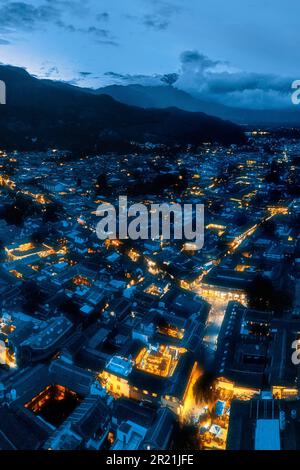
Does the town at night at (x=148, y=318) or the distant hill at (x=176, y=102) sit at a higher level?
the distant hill at (x=176, y=102)

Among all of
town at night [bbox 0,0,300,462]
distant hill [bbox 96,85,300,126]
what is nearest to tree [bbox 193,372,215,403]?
town at night [bbox 0,0,300,462]

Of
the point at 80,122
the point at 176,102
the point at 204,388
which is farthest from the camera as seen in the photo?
the point at 176,102

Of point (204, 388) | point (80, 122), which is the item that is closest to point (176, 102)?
point (80, 122)

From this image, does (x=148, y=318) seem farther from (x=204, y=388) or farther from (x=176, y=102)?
(x=176, y=102)

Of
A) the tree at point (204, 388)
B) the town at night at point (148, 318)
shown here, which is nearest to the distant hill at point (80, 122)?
the town at night at point (148, 318)

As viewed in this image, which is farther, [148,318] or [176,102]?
[176,102]

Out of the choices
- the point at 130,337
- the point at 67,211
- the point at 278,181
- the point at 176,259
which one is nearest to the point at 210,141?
the point at 278,181

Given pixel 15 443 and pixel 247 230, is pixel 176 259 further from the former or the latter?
pixel 15 443

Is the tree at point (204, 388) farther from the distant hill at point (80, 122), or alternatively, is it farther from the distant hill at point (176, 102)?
the distant hill at point (176, 102)
